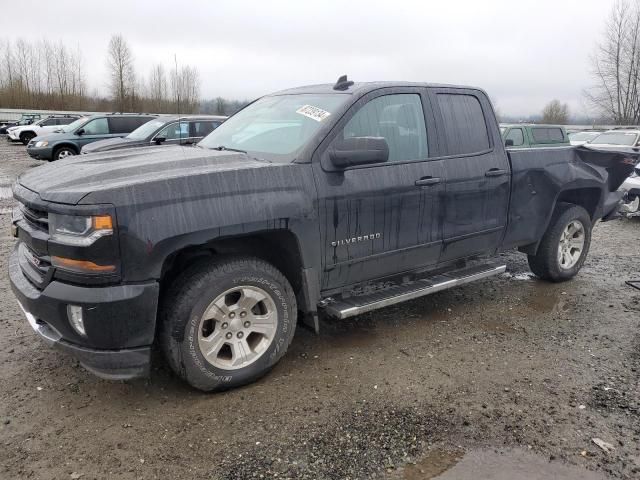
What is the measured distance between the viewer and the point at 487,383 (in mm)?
3416

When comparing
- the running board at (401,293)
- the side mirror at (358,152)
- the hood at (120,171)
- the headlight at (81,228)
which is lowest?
the running board at (401,293)

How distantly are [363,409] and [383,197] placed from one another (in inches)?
56.8

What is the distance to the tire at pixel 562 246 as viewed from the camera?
525 centimetres

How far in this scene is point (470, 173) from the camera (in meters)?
4.22

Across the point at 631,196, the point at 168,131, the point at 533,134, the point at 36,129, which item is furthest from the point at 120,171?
the point at 36,129

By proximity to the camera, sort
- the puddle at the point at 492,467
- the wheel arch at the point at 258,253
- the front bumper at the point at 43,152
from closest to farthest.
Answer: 1. the puddle at the point at 492,467
2. the wheel arch at the point at 258,253
3. the front bumper at the point at 43,152

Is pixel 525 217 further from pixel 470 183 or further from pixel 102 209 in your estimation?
pixel 102 209

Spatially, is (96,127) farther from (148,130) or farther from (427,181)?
(427,181)

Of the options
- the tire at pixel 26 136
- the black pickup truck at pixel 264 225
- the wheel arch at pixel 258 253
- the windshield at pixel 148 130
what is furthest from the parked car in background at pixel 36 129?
the wheel arch at pixel 258 253

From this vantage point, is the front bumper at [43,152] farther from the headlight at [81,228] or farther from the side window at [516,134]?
the headlight at [81,228]

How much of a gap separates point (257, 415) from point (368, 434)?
66 centimetres

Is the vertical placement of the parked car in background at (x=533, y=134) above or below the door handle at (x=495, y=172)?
above

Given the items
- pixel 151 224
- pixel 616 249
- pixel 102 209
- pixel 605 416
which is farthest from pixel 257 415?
pixel 616 249

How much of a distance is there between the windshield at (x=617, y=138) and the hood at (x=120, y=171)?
49.4ft
